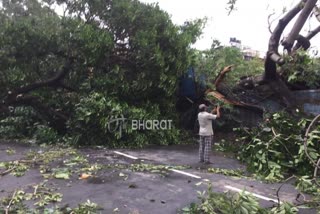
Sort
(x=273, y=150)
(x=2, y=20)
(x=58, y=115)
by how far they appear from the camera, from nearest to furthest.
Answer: (x=273, y=150), (x=2, y=20), (x=58, y=115)

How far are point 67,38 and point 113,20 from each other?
1.53 metres

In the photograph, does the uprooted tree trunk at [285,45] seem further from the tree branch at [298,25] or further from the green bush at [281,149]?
the green bush at [281,149]

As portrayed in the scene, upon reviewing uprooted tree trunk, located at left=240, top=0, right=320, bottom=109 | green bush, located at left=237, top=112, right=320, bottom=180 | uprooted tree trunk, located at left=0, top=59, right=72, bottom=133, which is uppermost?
uprooted tree trunk, located at left=240, top=0, right=320, bottom=109

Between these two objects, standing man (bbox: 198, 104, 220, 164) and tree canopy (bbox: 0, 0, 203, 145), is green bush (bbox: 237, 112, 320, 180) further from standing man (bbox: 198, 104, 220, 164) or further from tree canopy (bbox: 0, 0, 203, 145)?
tree canopy (bbox: 0, 0, 203, 145)

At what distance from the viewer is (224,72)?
12.0 metres

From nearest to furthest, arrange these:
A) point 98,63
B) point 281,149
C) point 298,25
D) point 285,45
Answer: point 281,149 < point 298,25 < point 285,45 < point 98,63

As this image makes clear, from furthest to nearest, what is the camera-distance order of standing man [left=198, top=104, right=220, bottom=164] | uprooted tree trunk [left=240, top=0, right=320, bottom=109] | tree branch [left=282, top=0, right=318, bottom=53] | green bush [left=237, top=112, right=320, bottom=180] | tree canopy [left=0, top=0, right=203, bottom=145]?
tree canopy [left=0, top=0, right=203, bottom=145] → uprooted tree trunk [left=240, top=0, right=320, bottom=109] → tree branch [left=282, top=0, right=318, bottom=53] → standing man [left=198, top=104, right=220, bottom=164] → green bush [left=237, top=112, right=320, bottom=180]

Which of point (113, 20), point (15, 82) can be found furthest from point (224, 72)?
point (15, 82)

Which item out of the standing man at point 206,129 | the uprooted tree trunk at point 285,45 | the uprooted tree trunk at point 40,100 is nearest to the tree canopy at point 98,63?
the uprooted tree trunk at point 40,100

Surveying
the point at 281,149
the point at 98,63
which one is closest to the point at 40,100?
the point at 98,63

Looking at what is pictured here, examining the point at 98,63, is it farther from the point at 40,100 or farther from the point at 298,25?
the point at 298,25

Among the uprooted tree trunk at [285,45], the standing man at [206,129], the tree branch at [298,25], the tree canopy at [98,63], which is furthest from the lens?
the tree canopy at [98,63]

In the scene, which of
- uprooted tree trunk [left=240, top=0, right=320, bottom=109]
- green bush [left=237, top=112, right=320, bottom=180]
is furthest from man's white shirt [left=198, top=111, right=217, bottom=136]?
uprooted tree trunk [left=240, top=0, right=320, bottom=109]

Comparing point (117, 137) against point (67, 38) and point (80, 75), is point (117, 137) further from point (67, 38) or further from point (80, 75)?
point (67, 38)
